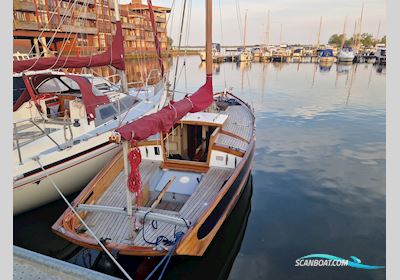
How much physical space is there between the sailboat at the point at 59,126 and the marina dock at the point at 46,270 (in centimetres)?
324

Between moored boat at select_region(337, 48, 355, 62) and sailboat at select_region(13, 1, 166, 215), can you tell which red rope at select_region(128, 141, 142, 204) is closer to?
sailboat at select_region(13, 1, 166, 215)

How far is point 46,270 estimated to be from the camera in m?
3.24

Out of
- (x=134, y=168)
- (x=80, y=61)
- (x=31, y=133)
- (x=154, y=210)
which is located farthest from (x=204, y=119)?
(x=31, y=133)

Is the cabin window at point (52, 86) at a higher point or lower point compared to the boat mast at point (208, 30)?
lower

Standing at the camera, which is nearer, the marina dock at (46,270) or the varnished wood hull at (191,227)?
the marina dock at (46,270)

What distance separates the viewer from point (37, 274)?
3.23 metres

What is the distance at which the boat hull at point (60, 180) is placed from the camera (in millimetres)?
6966

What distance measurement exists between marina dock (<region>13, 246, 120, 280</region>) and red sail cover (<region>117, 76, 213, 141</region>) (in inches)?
74.9

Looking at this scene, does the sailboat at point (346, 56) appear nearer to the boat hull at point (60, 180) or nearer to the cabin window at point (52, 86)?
the cabin window at point (52, 86)

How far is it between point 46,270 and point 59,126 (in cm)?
667

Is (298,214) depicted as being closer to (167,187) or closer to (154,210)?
(167,187)

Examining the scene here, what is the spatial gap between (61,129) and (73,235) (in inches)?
173

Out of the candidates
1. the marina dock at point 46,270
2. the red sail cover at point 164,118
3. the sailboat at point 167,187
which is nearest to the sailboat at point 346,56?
the sailboat at point 167,187

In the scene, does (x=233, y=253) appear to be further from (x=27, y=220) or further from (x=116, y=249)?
(x=27, y=220)
